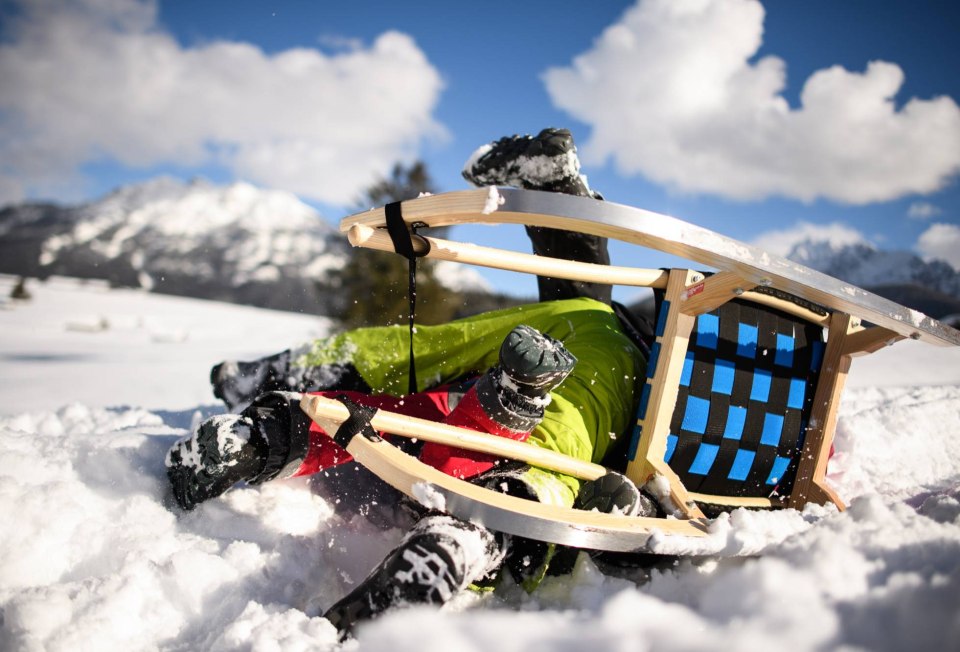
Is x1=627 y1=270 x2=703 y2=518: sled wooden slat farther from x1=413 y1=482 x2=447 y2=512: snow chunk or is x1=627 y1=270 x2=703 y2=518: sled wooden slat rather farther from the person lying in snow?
x1=413 y1=482 x2=447 y2=512: snow chunk

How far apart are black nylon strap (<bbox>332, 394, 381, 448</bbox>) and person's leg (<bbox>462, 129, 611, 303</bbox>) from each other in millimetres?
992

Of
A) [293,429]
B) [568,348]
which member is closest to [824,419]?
[568,348]

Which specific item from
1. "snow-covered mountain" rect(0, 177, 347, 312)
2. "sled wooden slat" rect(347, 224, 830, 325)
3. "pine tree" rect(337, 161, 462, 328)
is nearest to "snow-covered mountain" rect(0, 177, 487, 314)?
"snow-covered mountain" rect(0, 177, 347, 312)

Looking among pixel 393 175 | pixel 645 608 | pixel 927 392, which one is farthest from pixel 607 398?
pixel 393 175

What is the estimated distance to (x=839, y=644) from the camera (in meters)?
0.77

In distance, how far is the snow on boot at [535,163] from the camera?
180 centimetres

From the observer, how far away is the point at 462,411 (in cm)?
144

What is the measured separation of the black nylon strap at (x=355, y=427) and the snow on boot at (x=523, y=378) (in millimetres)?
298

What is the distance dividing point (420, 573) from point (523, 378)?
1.58 feet

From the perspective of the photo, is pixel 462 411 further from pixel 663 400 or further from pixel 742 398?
pixel 742 398

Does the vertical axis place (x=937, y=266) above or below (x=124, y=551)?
above

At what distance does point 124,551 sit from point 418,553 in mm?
682

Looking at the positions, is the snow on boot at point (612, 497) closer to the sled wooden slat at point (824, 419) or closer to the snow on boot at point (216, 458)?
the sled wooden slat at point (824, 419)

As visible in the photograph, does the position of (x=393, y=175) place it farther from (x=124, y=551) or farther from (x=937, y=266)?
(x=937, y=266)
